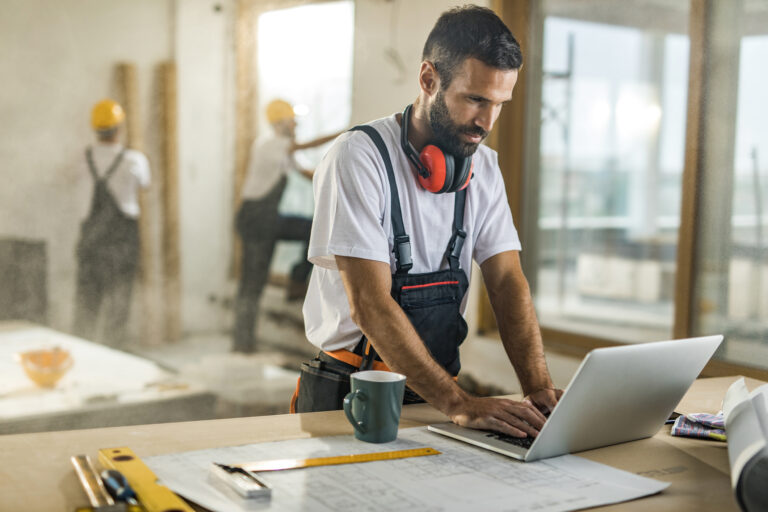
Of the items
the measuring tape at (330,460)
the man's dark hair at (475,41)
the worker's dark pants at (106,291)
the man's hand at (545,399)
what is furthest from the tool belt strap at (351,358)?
the worker's dark pants at (106,291)

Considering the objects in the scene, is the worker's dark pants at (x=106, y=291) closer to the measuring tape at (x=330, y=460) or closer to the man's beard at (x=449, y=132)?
the man's beard at (x=449, y=132)

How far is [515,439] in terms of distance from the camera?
110 cm

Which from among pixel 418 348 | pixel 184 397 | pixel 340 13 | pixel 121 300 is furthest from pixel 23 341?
pixel 418 348

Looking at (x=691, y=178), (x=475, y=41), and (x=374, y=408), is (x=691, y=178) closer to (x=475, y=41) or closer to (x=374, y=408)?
(x=475, y=41)

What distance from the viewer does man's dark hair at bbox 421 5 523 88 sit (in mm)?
1443

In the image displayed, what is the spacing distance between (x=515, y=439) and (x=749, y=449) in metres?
0.33

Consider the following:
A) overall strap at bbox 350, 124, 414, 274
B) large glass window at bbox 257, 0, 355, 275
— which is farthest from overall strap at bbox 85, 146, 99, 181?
overall strap at bbox 350, 124, 414, 274

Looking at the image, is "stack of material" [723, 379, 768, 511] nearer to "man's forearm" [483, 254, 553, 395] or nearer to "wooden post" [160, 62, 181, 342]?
"man's forearm" [483, 254, 553, 395]

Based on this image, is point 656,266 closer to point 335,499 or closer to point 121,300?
point 121,300

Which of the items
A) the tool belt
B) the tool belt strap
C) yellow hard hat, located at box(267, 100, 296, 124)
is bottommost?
the tool belt

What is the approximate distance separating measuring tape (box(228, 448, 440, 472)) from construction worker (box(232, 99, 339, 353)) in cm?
229

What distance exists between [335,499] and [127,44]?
8.15ft

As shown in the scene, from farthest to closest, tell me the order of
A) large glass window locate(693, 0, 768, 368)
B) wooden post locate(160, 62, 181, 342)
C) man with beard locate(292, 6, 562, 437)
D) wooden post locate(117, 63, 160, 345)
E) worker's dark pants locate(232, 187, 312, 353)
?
worker's dark pants locate(232, 187, 312, 353) < wooden post locate(160, 62, 181, 342) < wooden post locate(117, 63, 160, 345) < large glass window locate(693, 0, 768, 368) < man with beard locate(292, 6, 562, 437)

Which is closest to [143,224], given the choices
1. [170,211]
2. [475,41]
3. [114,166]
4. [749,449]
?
[170,211]
